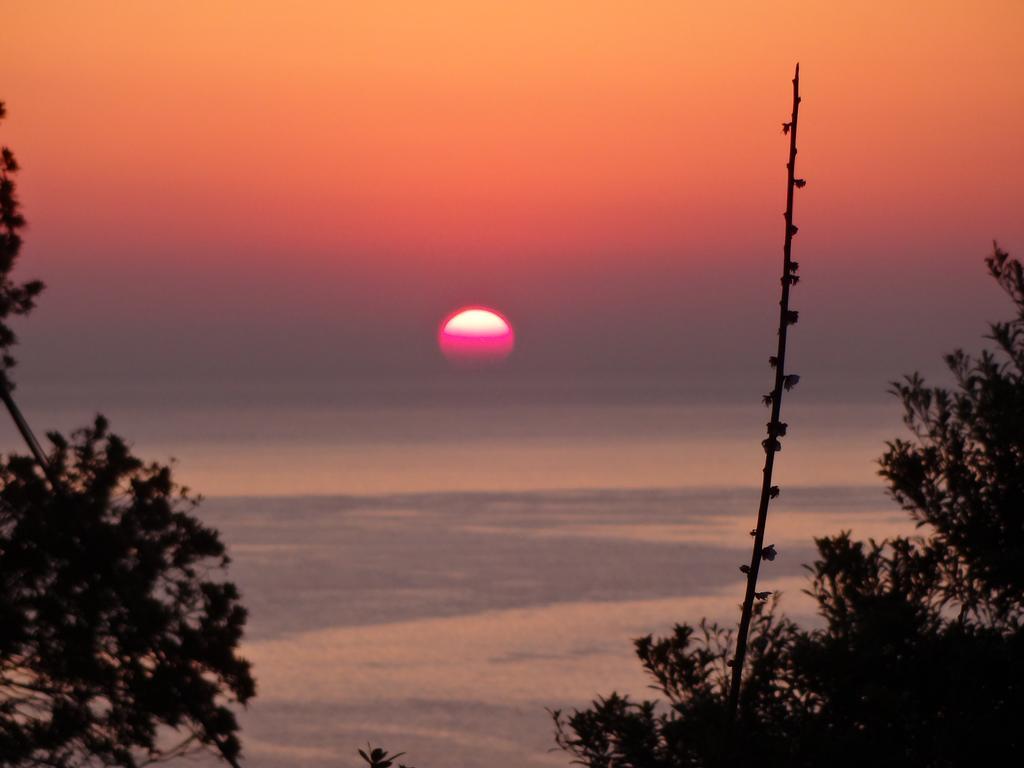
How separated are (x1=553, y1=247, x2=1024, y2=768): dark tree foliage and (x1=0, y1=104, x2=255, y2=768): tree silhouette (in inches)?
192

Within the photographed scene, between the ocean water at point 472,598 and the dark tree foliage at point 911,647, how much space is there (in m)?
30.4

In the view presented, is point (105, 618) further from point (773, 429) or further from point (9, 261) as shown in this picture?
point (773, 429)

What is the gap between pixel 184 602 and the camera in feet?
56.9

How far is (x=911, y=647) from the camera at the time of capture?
44.4ft

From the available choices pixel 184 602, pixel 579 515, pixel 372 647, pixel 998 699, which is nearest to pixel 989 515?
pixel 998 699

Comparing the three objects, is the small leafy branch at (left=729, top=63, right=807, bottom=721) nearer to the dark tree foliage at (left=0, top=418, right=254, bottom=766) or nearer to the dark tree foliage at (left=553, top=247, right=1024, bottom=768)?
the dark tree foliage at (left=553, top=247, right=1024, bottom=768)

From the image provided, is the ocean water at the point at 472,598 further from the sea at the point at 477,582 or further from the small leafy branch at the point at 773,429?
the small leafy branch at the point at 773,429

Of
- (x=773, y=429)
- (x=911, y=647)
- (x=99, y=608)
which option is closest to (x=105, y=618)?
(x=99, y=608)

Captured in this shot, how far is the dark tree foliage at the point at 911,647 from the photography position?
12938 mm

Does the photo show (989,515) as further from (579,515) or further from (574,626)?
(579,515)

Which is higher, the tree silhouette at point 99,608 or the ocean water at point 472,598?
the ocean water at point 472,598

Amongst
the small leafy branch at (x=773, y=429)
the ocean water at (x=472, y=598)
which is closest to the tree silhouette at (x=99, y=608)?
the small leafy branch at (x=773, y=429)

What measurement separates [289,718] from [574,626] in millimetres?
19843

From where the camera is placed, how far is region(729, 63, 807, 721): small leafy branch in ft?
14.3
